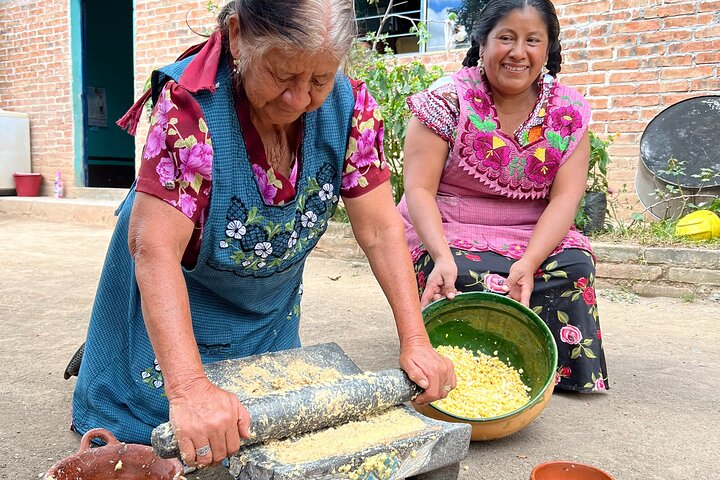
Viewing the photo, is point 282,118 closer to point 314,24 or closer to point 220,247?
point 314,24

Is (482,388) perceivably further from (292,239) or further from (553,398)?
(292,239)

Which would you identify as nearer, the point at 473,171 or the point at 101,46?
the point at 473,171

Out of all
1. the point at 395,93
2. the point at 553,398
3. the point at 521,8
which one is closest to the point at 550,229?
the point at 553,398

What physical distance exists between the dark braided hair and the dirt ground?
148 centimetres

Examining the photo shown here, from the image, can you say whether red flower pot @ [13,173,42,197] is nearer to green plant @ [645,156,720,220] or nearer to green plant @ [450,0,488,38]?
green plant @ [450,0,488,38]

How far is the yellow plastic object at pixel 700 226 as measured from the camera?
15.3ft

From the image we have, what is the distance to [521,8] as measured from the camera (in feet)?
8.71

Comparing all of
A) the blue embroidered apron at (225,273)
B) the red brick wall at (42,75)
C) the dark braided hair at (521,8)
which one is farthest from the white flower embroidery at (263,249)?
the red brick wall at (42,75)

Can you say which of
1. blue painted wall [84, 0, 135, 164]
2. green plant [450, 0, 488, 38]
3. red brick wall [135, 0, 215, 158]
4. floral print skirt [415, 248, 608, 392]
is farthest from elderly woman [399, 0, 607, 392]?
blue painted wall [84, 0, 135, 164]

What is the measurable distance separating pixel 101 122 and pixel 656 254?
9.89 m

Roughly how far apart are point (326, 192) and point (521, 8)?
51.5 inches

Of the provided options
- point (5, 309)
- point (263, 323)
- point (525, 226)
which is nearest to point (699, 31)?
point (525, 226)

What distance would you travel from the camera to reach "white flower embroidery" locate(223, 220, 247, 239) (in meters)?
1.80

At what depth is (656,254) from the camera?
Answer: 4500mm
